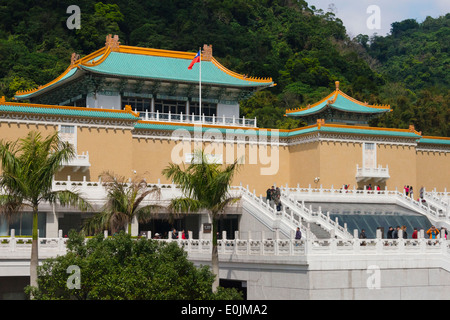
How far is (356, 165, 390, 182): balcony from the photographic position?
50281mm

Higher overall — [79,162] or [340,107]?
[340,107]

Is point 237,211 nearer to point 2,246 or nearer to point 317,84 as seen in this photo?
point 2,246

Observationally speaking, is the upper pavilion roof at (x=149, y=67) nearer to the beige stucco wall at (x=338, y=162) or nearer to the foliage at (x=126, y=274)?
the beige stucco wall at (x=338, y=162)

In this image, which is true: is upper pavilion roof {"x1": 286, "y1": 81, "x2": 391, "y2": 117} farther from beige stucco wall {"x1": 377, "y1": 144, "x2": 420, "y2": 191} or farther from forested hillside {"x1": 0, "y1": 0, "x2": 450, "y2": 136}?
forested hillside {"x1": 0, "y1": 0, "x2": 450, "y2": 136}

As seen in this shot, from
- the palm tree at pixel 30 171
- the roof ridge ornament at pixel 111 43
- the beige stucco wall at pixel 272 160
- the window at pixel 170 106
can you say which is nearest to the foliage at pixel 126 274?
the palm tree at pixel 30 171

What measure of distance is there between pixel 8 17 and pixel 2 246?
69.2 metres

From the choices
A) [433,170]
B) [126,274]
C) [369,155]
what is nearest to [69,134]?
[126,274]

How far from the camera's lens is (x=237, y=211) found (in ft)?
137

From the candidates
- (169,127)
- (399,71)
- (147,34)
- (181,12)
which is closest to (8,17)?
(147,34)

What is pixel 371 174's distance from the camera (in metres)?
50.3

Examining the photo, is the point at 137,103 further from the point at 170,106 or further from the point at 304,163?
the point at 304,163

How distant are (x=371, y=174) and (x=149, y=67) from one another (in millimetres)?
16525

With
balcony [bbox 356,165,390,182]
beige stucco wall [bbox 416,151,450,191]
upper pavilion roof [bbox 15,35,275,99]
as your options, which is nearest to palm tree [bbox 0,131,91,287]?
upper pavilion roof [bbox 15,35,275,99]

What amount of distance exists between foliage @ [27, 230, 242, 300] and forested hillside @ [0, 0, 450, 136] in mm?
45912
